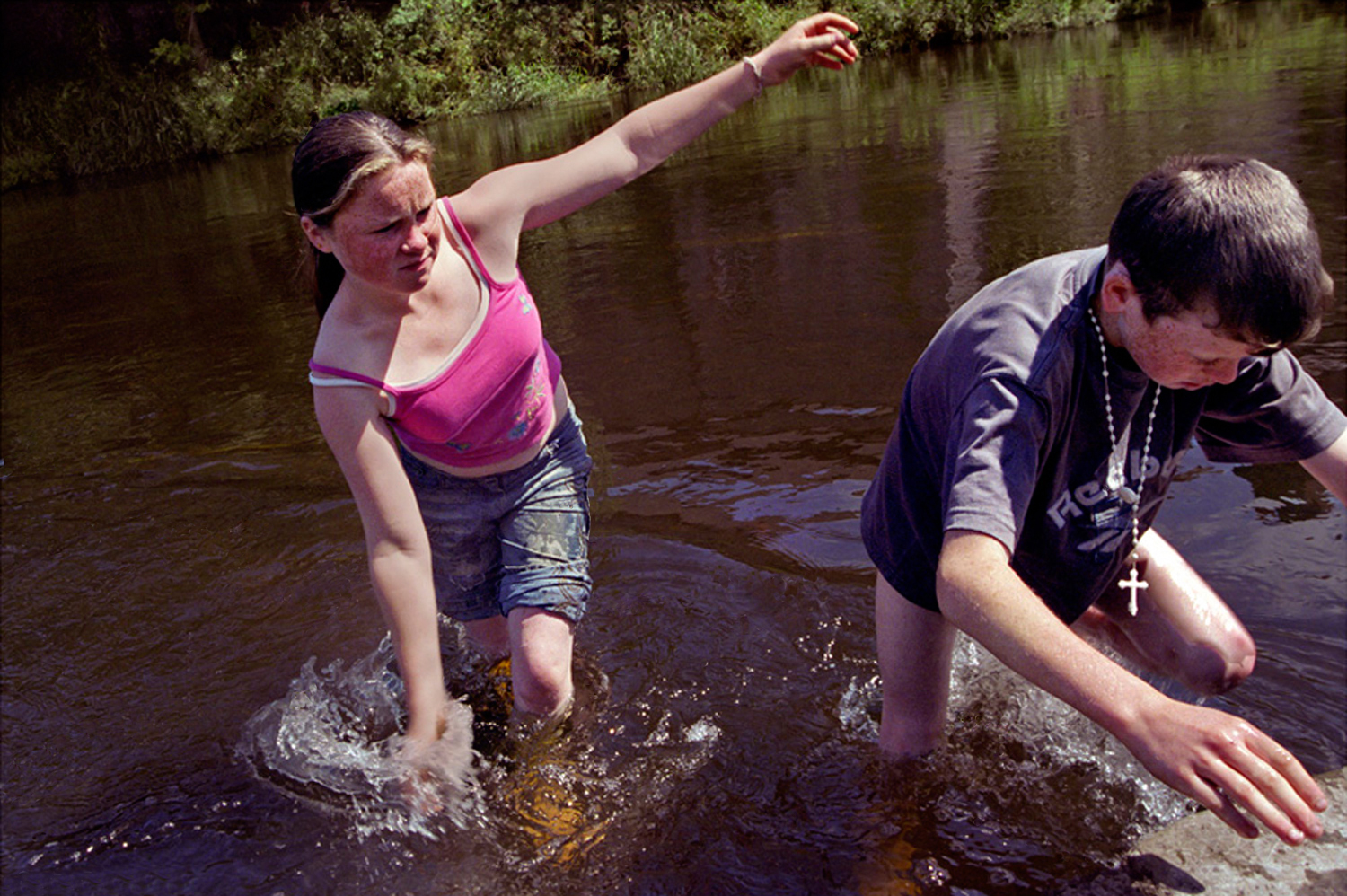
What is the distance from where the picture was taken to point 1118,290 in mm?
1978

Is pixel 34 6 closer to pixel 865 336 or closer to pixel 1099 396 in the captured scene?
pixel 865 336

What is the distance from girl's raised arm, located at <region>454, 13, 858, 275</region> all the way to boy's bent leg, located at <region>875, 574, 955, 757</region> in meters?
1.35

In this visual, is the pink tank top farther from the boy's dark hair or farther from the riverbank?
the riverbank

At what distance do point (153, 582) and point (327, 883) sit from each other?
2.25m

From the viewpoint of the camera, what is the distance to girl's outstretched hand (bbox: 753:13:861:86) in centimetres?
299

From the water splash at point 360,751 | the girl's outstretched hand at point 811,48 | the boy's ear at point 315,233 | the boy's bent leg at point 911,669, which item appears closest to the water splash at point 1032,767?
the boy's bent leg at point 911,669

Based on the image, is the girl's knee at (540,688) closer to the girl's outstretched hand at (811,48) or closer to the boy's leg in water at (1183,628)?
the boy's leg in water at (1183,628)

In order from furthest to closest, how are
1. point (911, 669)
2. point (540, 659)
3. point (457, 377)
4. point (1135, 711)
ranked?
point (540, 659) < point (457, 377) < point (911, 669) < point (1135, 711)

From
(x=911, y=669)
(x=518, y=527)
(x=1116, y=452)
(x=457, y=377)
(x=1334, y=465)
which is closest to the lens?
(x=1116, y=452)

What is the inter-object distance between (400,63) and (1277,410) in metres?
26.2

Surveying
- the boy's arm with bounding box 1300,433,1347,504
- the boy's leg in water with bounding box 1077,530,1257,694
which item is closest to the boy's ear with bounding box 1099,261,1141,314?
the boy's arm with bounding box 1300,433,1347,504

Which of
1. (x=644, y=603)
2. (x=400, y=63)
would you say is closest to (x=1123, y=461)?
(x=644, y=603)

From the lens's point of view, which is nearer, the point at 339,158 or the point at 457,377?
the point at 339,158

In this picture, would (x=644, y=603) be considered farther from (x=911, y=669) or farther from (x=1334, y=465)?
(x=1334, y=465)
